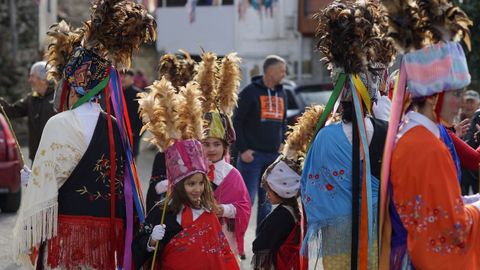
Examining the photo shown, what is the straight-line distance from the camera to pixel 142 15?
535 centimetres

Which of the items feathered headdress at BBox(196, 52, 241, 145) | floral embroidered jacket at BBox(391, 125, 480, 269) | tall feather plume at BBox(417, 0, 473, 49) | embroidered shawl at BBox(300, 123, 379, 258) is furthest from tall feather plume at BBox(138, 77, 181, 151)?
tall feather plume at BBox(417, 0, 473, 49)

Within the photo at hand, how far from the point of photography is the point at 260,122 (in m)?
9.32

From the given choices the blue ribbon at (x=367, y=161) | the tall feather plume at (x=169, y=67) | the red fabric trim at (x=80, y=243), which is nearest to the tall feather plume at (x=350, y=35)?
the blue ribbon at (x=367, y=161)

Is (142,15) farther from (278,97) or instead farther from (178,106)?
(278,97)

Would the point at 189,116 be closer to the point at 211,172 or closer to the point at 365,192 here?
the point at 211,172

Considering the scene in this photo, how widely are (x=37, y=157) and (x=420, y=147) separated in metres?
2.15

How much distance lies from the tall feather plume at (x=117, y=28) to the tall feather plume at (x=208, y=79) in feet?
4.99

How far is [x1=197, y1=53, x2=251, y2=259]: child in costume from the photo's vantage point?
20.7 ft

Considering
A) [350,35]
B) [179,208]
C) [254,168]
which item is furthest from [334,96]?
[254,168]

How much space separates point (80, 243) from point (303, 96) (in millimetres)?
11125

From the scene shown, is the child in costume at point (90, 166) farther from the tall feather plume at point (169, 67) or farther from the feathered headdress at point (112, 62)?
the tall feather plume at point (169, 67)

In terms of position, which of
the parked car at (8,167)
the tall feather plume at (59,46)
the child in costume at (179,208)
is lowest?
the parked car at (8,167)

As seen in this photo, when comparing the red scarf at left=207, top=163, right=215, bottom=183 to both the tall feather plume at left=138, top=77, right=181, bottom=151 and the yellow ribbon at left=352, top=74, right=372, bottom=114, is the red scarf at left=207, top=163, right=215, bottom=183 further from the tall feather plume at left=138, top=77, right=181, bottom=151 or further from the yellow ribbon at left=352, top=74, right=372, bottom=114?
the yellow ribbon at left=352, top=74, right=372, bottom=114

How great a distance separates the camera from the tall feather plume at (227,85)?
702 cm
